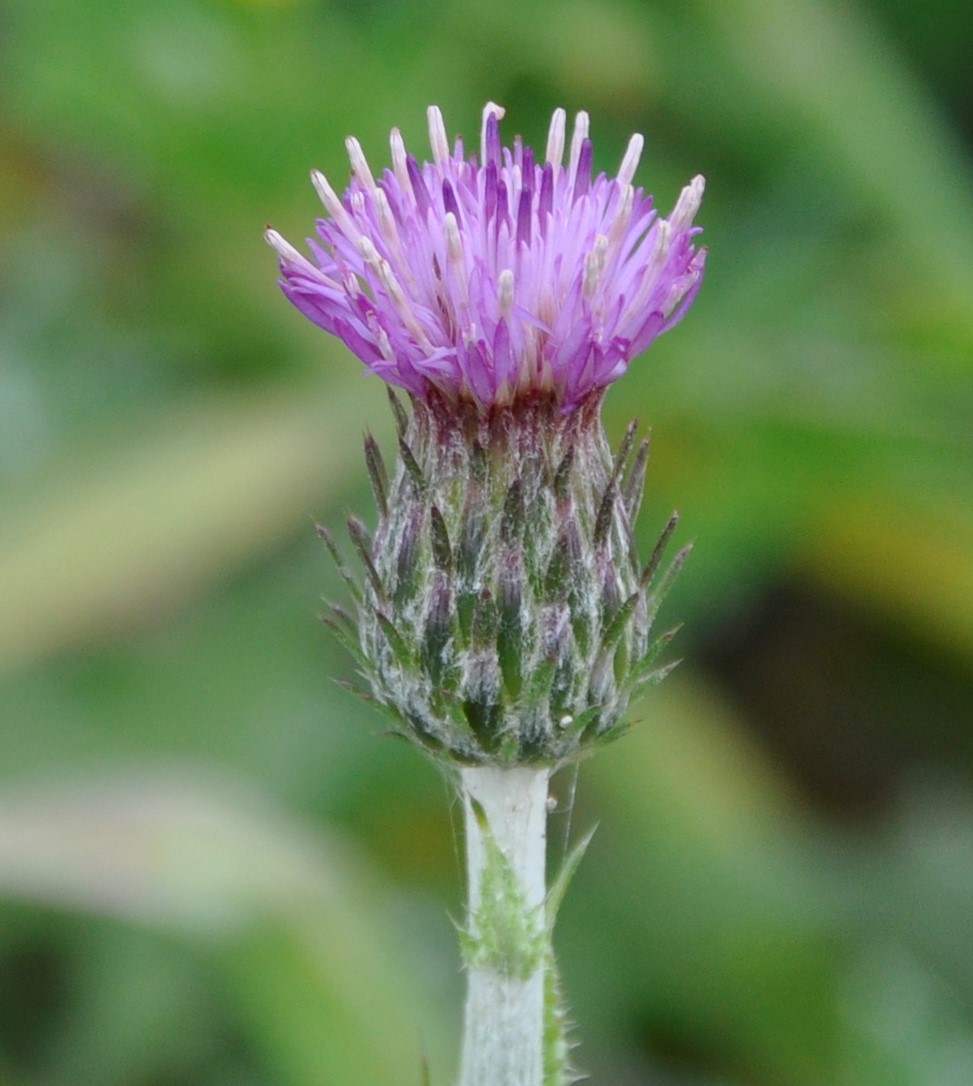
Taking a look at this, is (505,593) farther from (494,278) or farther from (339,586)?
(339,586)

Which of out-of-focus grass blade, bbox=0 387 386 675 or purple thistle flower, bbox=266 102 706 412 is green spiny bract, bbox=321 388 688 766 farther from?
out-of-focus grass blade, bbox=0 387 386 675

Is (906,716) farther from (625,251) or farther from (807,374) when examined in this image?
(625,251)

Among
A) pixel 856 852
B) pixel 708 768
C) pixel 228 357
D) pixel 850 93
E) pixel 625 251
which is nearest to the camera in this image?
pixel 625 251

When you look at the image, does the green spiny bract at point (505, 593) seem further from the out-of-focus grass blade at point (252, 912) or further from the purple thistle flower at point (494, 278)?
the out-of-focus grass blade at point (252, 912)

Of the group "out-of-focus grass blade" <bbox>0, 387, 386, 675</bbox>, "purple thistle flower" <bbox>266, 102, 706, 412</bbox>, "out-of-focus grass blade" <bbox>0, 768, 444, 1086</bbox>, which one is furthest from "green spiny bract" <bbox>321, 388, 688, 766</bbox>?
"out-of-focus grass blade" <bbox>0, 387, 386, 675</bbox>

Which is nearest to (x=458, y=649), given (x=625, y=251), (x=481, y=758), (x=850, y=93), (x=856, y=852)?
(x=481, y=758)

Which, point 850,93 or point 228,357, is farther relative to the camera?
point 850,93

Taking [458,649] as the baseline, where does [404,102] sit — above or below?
above
